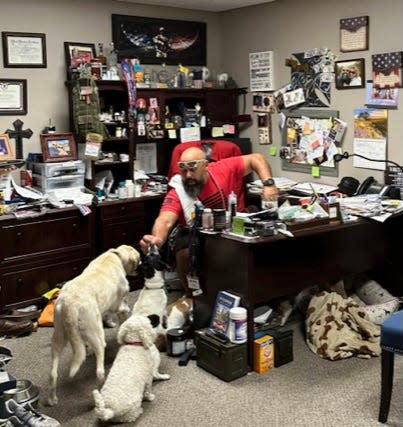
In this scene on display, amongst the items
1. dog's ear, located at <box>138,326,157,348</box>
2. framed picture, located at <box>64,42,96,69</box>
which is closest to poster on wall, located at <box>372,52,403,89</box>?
framed picture, located at <box>64,42,96,69</box>

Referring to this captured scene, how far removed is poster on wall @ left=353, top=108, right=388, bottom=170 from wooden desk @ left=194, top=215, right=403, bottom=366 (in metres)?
0.55

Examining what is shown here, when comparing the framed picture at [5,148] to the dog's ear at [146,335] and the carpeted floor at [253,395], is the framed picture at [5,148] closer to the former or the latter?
the carpeted floor at [253,395]

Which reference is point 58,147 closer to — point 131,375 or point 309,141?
point 309,141

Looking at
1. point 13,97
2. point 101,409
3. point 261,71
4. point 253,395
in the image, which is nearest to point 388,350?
point 253,395

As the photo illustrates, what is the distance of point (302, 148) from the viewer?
5.03 metres

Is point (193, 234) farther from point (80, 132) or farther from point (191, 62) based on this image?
point (191, 62)

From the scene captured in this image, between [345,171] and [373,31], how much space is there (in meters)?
1.09

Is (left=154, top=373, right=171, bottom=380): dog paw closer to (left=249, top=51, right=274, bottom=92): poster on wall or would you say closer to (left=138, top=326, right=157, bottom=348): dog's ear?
(left=138, top=326, right=157, bottom=348): dog's ear

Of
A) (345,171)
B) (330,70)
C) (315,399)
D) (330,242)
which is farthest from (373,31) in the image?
(315,399)

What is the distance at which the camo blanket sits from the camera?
11.6 feet

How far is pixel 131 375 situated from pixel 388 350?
4.08ft

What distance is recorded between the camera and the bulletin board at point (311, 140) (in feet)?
15.6

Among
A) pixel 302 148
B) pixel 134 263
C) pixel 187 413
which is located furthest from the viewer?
pixel 302 148

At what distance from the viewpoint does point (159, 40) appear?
5.29 metres
